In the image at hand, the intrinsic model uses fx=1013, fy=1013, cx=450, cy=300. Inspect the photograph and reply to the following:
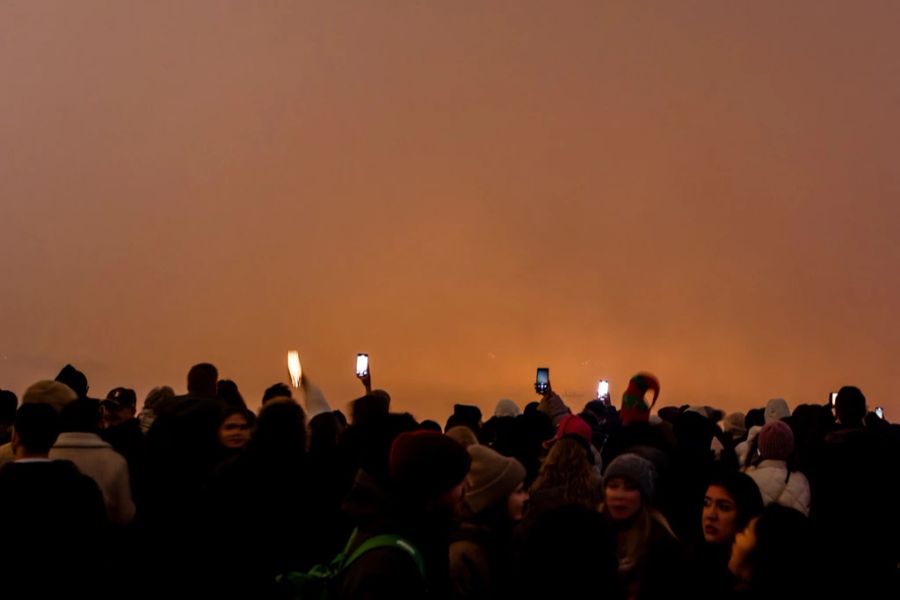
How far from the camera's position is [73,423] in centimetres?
448

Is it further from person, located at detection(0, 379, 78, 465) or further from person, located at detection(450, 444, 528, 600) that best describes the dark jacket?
person, located at detection(0, 379, 78, 465)

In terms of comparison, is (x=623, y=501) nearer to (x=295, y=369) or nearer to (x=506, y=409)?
(x=295, y=369)

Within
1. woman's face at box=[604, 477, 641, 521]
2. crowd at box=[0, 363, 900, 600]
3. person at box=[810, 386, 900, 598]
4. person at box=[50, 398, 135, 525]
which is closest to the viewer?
crowd at box=[0, 363, 900, 600]

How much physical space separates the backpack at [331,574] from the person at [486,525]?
49 cm

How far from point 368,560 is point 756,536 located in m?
1.08

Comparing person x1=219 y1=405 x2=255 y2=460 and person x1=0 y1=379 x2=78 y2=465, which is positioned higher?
person x1=0 y1=379 x2=78 y2=465

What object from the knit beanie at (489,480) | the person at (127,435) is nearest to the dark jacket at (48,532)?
the person at (127,435)

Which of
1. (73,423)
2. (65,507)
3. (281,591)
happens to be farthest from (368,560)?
(73,423)

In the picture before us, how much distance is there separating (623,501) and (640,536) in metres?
0.16

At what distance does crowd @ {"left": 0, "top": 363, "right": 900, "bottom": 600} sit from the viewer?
108 inches

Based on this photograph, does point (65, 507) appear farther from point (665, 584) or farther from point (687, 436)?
point (687, 436)

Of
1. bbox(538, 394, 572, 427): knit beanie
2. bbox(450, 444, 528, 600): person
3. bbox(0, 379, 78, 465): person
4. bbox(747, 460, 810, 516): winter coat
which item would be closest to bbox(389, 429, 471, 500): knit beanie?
bbox(450, 444, 528, 600): person

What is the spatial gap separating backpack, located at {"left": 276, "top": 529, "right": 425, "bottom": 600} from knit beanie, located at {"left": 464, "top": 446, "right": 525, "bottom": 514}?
870mm

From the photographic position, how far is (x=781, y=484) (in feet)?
16.5
